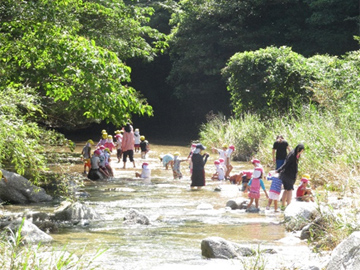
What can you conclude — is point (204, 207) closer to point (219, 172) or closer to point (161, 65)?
point (219, 172)

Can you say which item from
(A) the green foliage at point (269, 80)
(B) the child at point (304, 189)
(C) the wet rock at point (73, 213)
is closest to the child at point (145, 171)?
Result: (C) the wet rock at point (73, 213)

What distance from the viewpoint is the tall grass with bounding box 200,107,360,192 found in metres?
15.4

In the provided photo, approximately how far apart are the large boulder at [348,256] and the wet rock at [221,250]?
234cm

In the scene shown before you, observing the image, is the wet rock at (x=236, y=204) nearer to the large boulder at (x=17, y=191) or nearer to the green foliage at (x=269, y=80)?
the large boulder at (x=17, y=191)

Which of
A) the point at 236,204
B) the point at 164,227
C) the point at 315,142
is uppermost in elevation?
the point at 315,142

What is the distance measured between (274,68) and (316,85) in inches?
191

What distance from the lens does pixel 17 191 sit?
16141 mm

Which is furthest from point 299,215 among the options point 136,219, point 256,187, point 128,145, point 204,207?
point 128,145

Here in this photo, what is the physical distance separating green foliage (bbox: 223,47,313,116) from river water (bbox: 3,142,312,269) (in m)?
9.58

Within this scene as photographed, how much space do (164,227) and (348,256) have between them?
5.81m

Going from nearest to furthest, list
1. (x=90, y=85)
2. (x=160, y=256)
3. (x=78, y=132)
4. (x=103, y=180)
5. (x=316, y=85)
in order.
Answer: (x=160, y=256), (x=90, y=85), (x=103, y=180), (x=316, y=85), (x=78, y=132)

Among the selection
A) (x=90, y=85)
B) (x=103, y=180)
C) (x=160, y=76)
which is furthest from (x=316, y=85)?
(x=160, y=76)

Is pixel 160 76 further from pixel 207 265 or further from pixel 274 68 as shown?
pixel 207 265

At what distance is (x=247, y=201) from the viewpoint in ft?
50.9
